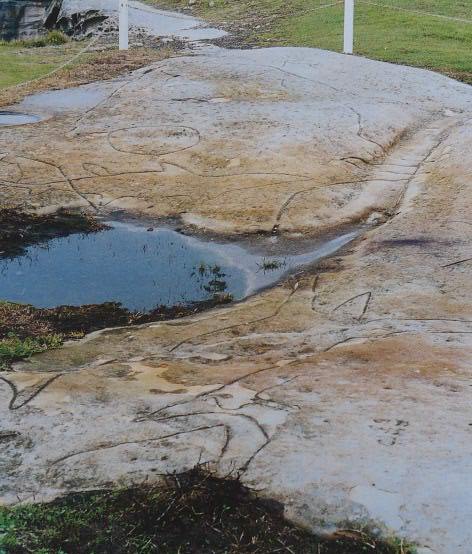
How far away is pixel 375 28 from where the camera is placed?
67.2 ft

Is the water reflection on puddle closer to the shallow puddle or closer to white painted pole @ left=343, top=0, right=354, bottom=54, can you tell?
the shallow puddle

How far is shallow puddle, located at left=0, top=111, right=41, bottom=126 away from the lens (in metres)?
12.4

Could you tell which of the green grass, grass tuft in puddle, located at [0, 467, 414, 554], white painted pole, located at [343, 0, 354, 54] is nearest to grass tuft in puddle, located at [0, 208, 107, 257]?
grass tuft in puddle, located at [0, 467, 414, 554]

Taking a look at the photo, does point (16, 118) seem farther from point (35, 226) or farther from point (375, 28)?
point (375, 28)

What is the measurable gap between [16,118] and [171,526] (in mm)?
9849

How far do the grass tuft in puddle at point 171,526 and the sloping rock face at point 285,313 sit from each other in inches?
4.1

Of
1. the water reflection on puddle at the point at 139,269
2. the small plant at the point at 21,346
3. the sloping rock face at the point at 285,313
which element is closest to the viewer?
the sloping rock face at the point at 285,313

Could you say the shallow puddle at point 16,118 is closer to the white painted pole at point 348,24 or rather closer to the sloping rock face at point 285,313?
the sloping rock face at point 285,313

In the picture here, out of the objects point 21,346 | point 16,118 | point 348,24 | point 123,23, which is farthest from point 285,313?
point 123,23

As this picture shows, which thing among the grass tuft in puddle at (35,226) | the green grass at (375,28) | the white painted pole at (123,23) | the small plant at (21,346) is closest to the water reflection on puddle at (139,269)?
the grass tuft in puddle at (35,226)

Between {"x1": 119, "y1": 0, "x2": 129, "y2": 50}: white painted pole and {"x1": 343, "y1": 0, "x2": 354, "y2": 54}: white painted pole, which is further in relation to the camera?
{"x1": 119, "y1": 0, "x2": 129, "y2": 50}: white painted pole

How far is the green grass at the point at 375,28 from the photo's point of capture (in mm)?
17500

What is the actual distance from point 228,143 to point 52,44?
1222cm

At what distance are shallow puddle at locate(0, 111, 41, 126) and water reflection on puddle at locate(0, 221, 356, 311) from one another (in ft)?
12.4
